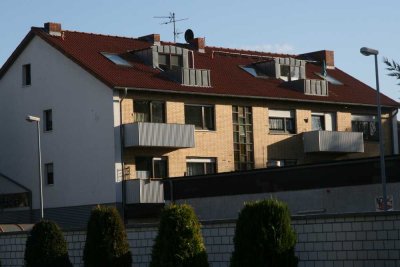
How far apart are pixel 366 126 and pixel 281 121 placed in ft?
19.0

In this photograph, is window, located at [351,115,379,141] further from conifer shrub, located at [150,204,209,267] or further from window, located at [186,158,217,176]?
conifer shrub, located at [150,204,209,267]

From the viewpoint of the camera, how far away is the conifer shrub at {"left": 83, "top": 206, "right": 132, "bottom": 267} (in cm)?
2348

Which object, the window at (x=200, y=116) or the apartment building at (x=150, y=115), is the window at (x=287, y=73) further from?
the window at (x=200, y=116)

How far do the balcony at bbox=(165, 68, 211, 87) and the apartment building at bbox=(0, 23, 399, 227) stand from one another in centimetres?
6

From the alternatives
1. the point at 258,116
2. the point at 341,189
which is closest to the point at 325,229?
the point at 341,189

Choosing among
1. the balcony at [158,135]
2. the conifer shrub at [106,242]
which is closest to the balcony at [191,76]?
the balcony at [158,135]

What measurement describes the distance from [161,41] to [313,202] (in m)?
23.1

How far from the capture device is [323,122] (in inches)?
2092

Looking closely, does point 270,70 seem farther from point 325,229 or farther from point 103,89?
point 325,229

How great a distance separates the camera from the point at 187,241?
21.2 m

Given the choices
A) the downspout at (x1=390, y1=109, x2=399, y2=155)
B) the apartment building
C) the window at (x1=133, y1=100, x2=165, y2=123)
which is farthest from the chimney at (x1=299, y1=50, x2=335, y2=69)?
the window at (x1=133, y1=100, x2=165, y2=123)

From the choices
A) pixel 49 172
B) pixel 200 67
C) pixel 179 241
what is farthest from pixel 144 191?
pixel 179 241

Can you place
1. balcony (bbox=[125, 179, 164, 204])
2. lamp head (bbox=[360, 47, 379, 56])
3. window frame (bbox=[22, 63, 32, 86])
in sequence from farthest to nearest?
window frame (bbox=[22, 63, 32, 86]), balcony (bbox=[125, 179, 164, 204]), lamp head (bbox=[360, 47, 379, 56])

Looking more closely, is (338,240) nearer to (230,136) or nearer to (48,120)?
(230,136)
